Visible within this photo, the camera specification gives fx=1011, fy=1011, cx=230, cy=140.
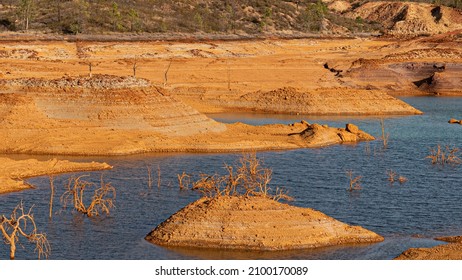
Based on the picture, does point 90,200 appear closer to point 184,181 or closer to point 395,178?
point 184,181

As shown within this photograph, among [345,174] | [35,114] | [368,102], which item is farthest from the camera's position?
[368,102]

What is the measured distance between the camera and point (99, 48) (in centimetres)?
13250

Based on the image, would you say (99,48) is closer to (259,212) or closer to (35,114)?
(35,114)

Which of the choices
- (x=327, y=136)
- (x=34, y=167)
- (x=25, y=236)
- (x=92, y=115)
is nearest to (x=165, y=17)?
(x=327, y=136)

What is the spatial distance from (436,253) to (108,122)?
119ft

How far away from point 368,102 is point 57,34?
63.5 metres

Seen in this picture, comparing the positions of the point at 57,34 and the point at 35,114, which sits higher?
the point at 35,114

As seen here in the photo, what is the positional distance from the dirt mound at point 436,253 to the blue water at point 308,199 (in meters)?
0.90

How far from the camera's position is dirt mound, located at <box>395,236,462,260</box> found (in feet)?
118

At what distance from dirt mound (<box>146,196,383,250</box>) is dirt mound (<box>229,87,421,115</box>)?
54993 millimetres

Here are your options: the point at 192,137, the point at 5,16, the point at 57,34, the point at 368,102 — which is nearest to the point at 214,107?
the point at 368,102

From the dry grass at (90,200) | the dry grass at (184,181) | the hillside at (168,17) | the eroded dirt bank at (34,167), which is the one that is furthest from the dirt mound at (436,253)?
the hillside at (168,17)

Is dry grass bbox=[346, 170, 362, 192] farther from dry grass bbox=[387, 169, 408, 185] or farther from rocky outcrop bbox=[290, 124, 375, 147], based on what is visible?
rocky outcrop bbox=[290, 124, 375, 147]

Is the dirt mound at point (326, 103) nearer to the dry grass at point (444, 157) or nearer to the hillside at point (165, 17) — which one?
the dry grass at point (444, 157)
